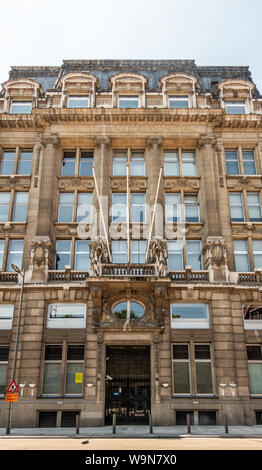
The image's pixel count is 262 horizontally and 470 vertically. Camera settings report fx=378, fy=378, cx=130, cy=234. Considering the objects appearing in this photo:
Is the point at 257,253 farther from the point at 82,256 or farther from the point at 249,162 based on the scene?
the point at 82,256

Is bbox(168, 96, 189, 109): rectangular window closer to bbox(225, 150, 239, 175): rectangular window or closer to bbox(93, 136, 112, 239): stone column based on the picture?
bbox(225, 150, 239, 175): rectangular window

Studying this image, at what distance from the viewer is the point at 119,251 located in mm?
26344

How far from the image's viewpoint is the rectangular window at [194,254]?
2622 centimetres

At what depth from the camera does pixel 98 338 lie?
2297 cm

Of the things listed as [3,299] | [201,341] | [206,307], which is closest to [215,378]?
[201,341]

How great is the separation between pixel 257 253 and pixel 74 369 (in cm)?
1441

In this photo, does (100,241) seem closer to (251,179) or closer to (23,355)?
(23,355)

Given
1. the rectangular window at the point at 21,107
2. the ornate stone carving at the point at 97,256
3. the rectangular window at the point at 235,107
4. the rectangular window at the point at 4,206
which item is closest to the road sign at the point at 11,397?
the ornate stone carving at the point at 97,256

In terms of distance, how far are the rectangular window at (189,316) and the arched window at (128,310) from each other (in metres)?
2.11

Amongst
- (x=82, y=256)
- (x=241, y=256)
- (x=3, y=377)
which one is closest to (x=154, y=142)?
(x=82, y=256)

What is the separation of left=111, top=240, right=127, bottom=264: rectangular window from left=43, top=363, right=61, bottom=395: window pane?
7826mm

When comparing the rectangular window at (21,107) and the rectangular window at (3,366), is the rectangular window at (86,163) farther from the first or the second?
the rectangular window at (3,366)

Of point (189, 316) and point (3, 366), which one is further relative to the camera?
point (189, 316)

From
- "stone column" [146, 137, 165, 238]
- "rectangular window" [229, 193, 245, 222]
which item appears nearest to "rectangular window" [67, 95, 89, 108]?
"stone column" [146, 137, 165, 238]
